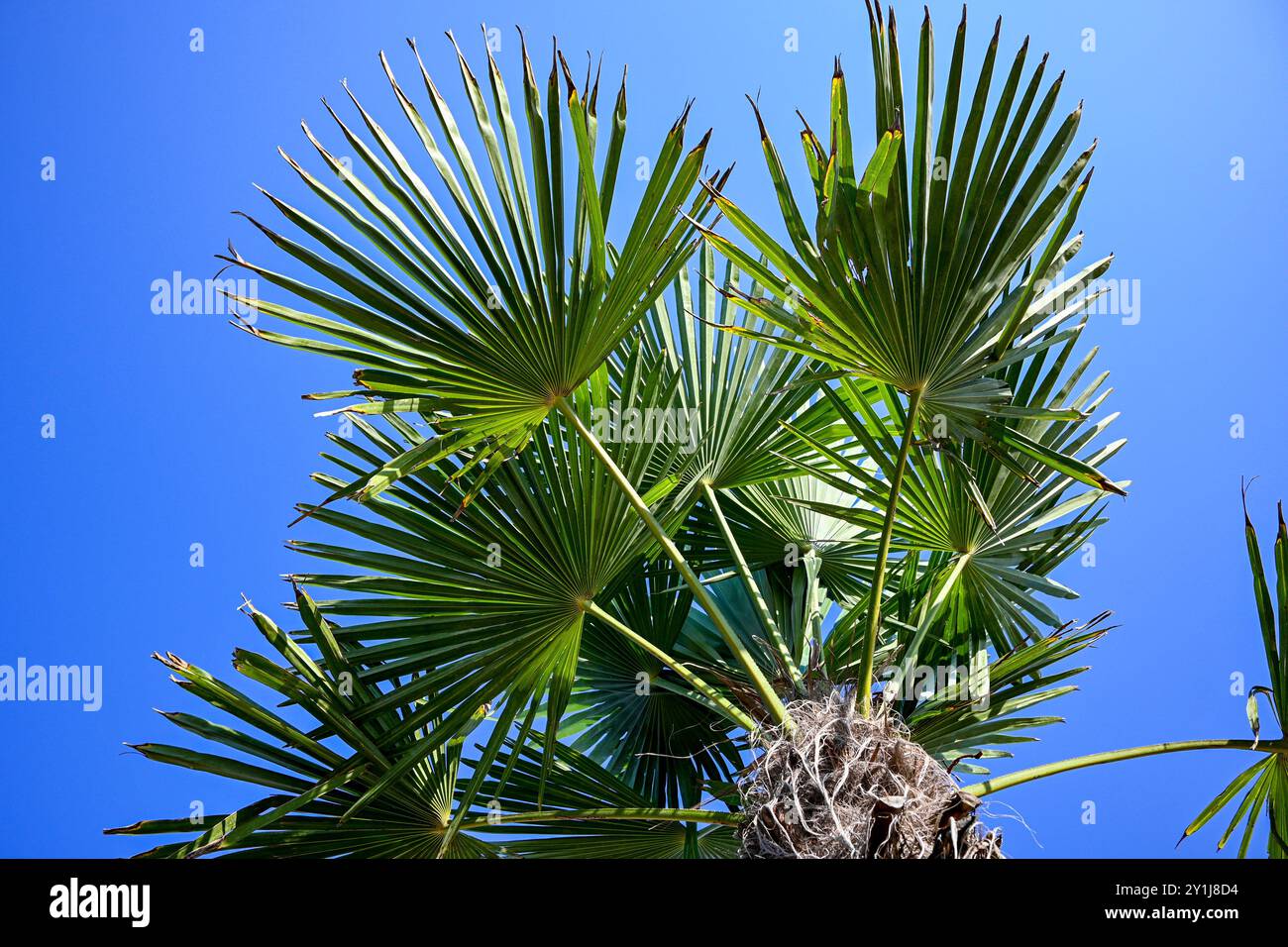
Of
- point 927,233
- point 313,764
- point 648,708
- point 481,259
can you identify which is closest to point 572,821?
point 648,708

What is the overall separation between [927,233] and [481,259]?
45.2 inches

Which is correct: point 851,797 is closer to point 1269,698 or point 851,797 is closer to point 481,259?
point 1269,698

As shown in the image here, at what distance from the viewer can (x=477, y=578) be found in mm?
2922

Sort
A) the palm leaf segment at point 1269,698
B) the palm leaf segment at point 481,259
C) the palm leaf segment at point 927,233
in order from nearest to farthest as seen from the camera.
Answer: the palm leaf segment at point 927,233, the palm leaf segment at point 481,259, the palm leaf segment at point 1269,698

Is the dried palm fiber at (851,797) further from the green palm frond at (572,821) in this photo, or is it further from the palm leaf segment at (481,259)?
the palm leaf segment at (481,259)

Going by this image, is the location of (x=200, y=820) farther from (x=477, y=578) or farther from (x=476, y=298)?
(x=476, y=298)

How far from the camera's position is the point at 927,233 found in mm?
2455

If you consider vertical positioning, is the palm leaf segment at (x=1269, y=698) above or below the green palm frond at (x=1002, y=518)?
below

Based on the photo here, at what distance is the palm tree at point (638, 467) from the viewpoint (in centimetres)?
244

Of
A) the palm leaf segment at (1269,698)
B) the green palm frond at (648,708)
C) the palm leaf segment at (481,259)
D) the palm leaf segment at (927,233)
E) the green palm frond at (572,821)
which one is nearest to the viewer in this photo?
the palm leaf segment at (927,233)

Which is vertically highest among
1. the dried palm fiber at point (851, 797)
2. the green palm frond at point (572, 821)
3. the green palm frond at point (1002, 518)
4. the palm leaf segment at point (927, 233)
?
the palm leaf segment at point (927, 233)

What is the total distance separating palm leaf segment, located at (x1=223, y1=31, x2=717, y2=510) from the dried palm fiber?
1.10 metres

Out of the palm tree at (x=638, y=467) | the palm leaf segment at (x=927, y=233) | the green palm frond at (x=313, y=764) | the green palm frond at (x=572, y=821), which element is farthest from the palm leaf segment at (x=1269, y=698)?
the green palm frond at (x=313, y=764)

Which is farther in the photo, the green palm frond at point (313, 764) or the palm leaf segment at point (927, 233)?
the green palm frond at point (313, 764)
